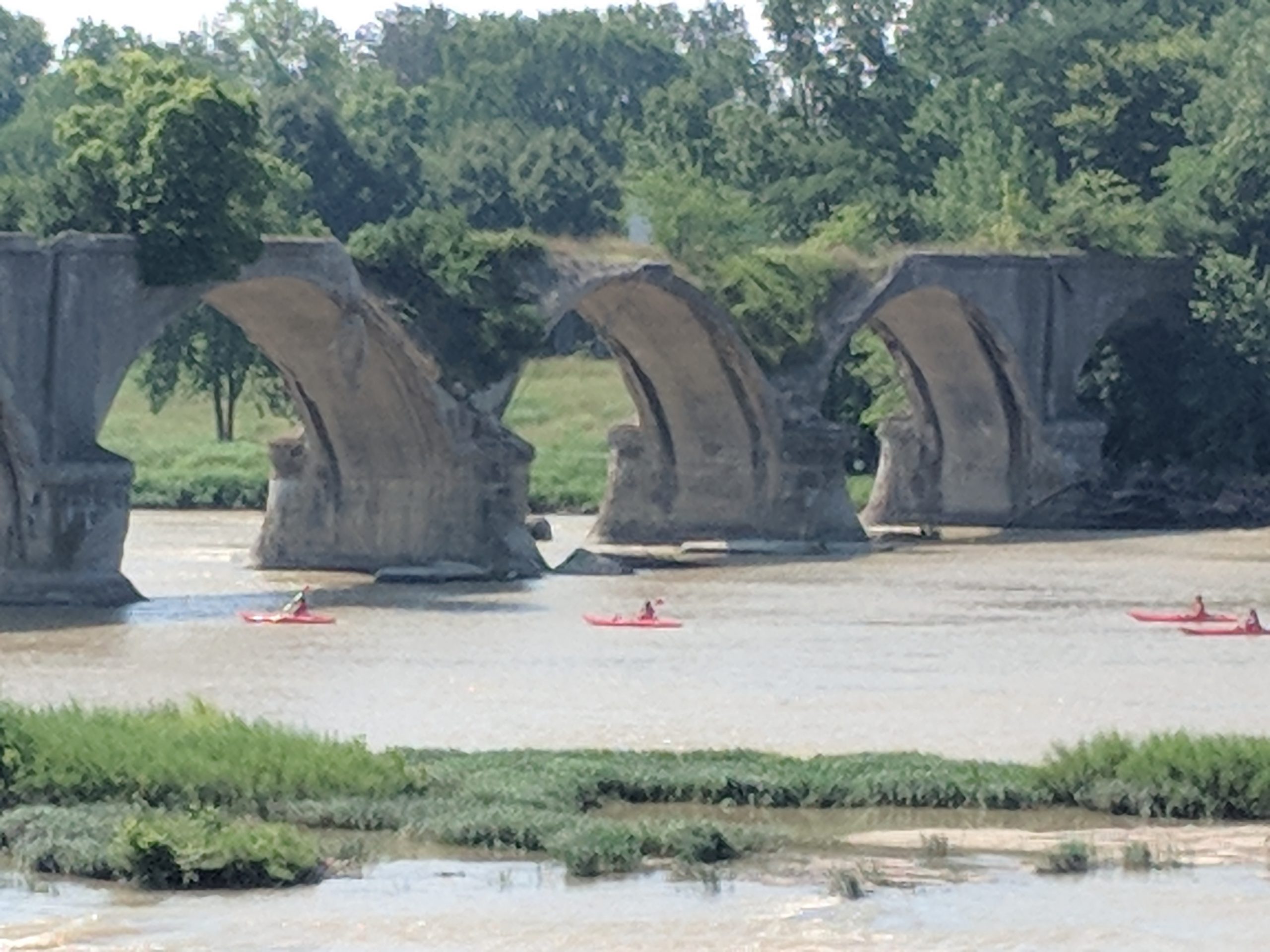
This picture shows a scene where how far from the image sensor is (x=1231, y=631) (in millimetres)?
49156

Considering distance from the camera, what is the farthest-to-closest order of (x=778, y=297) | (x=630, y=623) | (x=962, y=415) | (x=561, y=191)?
1. (x=561, y=191)
2. (x=962, y=415)
3. (x=778, y=297)
4. (x=630, y=623)

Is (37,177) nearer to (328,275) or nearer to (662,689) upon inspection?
(328,275)

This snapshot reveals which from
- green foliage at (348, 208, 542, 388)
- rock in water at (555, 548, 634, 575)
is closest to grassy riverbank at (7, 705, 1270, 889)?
green foliage at (348, 208, 542, 388)

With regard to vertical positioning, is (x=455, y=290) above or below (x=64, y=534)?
above

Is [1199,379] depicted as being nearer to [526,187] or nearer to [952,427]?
[952,427]

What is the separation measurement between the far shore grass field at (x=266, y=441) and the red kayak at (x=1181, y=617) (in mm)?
20808

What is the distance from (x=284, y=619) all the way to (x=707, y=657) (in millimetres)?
7137

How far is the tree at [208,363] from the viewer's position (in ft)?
283

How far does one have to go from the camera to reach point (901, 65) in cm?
10194

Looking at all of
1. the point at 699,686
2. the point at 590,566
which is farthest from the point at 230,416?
the point at 699,686

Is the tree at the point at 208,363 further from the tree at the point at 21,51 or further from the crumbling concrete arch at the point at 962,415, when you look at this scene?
the tree at the point at 21,51

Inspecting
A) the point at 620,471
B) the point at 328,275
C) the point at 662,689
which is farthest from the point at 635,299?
the point at 662,689

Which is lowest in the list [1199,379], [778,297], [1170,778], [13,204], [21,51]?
[1170,778]

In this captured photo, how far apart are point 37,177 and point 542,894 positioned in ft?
99.8
